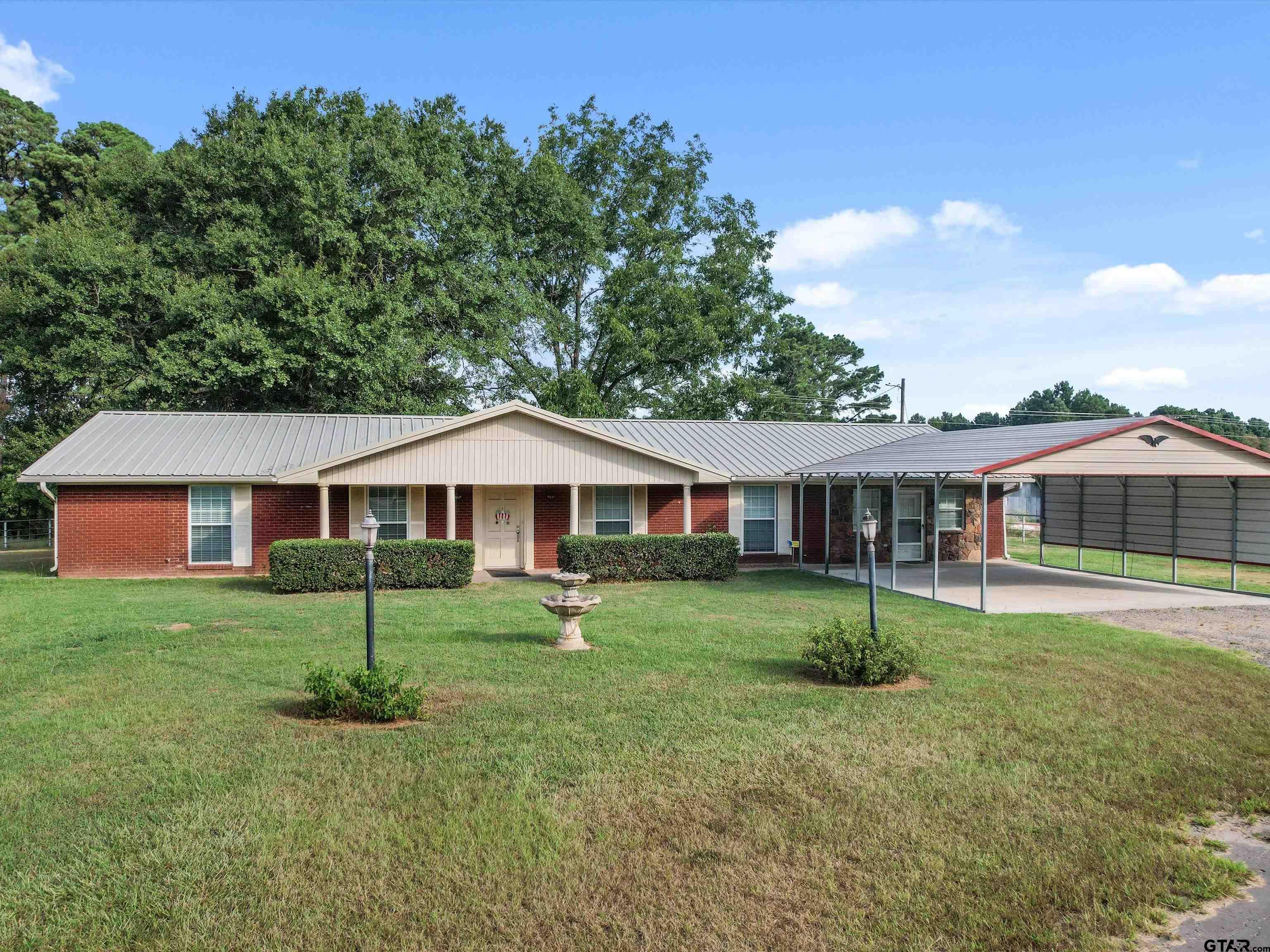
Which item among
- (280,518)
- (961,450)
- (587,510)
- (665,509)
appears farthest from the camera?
(665,509)

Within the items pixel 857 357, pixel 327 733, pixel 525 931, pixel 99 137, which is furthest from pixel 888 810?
pixel 857 357

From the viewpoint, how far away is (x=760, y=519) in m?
20.0

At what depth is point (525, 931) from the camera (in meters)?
3.93

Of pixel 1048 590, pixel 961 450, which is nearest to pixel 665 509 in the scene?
pixel 961 450

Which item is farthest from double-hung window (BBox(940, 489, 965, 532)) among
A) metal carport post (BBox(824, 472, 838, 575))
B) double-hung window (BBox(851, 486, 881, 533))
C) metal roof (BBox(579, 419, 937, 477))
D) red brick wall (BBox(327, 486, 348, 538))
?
red brick wall (BBox(327, 486, 348, 538))

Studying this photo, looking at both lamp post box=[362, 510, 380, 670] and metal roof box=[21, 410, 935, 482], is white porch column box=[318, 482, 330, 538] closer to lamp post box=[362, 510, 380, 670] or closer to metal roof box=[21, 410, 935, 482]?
metal roof box=[21, 410, 935, 482]

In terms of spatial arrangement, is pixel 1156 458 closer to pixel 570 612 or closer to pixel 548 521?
pixel 570 612

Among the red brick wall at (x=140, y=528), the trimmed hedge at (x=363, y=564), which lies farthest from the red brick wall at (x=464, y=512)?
the red brick wall at (x=140, y=528)

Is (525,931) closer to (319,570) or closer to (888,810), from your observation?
(888,810)

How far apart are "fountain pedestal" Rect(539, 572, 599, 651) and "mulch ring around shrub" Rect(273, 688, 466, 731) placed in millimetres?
2335

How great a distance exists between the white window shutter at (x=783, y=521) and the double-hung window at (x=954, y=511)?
4.24m

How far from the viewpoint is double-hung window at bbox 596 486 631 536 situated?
1931 cm

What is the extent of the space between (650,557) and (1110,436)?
29.0 ft

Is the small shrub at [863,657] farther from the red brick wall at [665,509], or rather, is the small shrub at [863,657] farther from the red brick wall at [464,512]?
the red brick wall at [464,512]
